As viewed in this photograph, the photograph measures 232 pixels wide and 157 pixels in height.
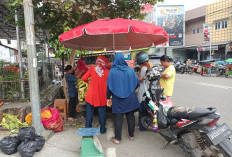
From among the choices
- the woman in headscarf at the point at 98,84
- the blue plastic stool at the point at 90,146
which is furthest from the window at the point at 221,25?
the blue plastic stool at the point at 90,146

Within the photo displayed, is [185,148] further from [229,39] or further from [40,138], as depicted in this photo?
[229,39]

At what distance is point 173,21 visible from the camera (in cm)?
2969

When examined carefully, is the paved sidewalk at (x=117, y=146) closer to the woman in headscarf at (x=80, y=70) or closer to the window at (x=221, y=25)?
the woman in headscarf at (x=80, y=70)

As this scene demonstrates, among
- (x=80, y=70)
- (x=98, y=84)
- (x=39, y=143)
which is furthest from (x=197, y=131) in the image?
(x=80, y=70)

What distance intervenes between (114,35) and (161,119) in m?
3.07

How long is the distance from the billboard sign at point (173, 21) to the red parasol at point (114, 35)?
24673mm

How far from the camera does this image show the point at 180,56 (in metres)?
30.5

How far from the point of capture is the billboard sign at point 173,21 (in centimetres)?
2869

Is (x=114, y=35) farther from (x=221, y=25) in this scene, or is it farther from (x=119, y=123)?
(x=221, y=25)

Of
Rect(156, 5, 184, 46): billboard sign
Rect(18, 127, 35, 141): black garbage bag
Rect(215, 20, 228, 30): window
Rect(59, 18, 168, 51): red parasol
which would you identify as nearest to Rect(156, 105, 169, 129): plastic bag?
Rect(59, 18, 168, 51): red parasol

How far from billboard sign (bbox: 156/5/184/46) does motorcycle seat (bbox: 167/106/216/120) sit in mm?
27672

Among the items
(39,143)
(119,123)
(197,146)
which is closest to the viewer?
(197,146)

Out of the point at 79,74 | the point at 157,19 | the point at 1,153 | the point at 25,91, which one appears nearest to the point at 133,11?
the point at 79,74

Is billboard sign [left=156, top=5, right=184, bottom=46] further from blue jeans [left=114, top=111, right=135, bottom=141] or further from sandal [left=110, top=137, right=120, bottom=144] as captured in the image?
sandal [left=110, top=137, right=120, bottom=144]
